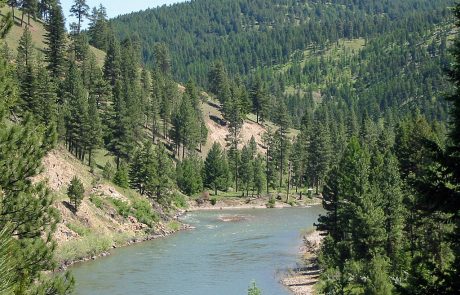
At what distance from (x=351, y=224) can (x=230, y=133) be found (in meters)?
108

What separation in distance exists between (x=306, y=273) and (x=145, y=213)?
101ft

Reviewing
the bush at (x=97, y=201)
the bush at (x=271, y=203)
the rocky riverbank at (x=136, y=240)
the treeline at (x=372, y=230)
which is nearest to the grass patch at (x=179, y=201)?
the bush at (x=271, y=203)

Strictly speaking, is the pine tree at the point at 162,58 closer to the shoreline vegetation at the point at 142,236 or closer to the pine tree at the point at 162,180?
the shoreline vegetation at the point at 142,236

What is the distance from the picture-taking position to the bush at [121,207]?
74.1 metres

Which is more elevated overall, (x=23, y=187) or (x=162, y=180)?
(x=23, y=187)

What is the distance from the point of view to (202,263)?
56781 millimetres

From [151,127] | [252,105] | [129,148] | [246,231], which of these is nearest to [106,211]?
[246,231]

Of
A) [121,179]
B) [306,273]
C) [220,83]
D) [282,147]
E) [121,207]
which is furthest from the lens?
[220,83]

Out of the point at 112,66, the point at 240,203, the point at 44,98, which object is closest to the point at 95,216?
the point at 44,98

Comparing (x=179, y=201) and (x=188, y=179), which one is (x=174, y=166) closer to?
(x=188, y=179)

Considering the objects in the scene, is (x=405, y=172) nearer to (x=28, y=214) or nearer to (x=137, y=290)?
(x=137, y=290)

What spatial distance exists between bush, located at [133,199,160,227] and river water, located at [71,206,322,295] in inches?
208

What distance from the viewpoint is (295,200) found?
119 meters

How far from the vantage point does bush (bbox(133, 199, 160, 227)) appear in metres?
76.4
